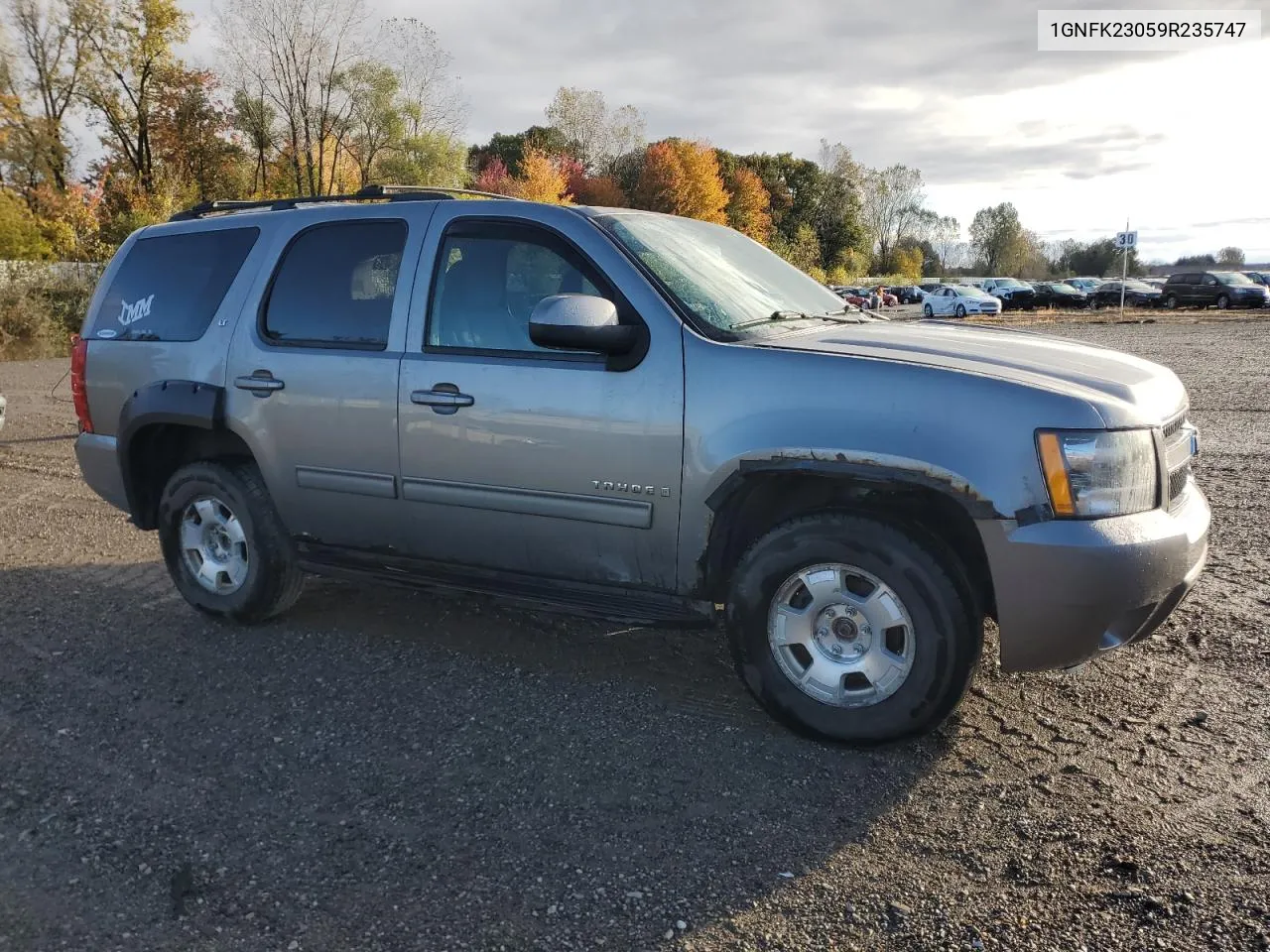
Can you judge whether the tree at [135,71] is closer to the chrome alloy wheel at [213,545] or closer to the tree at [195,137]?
the tree at [195,137]

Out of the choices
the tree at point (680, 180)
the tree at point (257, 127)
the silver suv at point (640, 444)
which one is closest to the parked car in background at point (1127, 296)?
the tree at point (680, 180)

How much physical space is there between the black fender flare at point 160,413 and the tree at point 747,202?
253 ft

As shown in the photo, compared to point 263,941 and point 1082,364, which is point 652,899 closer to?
point 263,941

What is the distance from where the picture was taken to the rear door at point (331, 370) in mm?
4398

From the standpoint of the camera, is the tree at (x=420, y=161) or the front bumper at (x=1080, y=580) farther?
the tree at (x=420, y=161)

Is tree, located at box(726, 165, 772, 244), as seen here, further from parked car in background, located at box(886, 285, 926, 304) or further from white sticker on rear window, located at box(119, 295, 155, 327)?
white sticker on rear window, located at box(119, 295, 155, 327)

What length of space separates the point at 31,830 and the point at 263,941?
43.1 inches

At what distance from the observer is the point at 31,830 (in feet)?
10.3

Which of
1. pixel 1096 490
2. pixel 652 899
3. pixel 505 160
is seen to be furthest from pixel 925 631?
pixel 505 160

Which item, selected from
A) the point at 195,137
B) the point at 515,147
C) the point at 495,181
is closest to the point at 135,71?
the point at 195,137

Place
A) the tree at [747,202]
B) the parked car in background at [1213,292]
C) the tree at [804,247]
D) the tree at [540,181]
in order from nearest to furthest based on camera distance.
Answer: the parked car in background at [1213,292]
the tree at [540,181]
the tree at [804,247]
the tree at [747,202]

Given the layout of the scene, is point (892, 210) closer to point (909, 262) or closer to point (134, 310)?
point (909, 262)

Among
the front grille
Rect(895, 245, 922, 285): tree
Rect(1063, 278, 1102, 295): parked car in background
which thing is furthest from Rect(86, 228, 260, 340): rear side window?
Rect(895, 245, 922, 285): tree

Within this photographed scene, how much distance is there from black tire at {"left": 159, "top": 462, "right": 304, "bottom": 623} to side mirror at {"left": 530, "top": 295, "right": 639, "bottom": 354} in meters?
1.95
